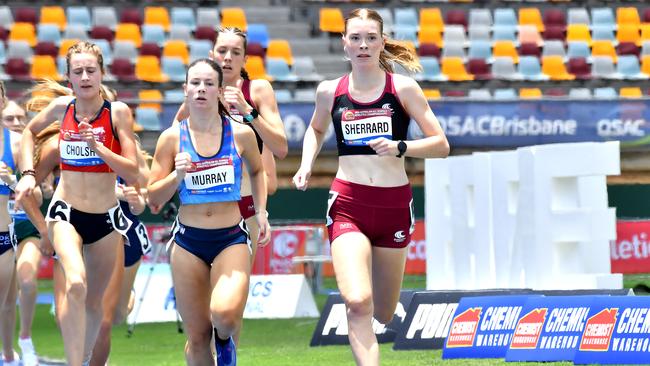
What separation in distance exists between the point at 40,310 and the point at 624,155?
9.86 metres

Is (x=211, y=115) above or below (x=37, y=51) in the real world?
above

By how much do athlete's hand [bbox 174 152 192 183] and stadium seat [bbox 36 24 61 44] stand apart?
59.6ft

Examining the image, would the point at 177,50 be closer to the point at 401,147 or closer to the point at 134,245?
the point at 134,245

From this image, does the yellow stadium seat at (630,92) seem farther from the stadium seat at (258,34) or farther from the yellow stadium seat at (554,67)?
the stadium seat at (258,34)

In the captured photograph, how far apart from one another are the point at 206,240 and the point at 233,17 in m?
18.9

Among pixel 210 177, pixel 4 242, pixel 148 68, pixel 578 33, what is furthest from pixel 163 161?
pixel 578 33

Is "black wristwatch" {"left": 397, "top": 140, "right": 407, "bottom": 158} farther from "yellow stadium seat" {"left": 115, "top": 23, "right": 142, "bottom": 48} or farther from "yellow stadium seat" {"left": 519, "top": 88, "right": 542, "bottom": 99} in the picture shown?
"yellow stadium seat" {"left": 115, "top": 23, "right": 142, "bottom": 48}

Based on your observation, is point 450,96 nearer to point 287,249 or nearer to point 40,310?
point 287,249

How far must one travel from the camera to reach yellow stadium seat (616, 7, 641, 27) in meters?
26.7

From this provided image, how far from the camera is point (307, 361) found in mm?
11336

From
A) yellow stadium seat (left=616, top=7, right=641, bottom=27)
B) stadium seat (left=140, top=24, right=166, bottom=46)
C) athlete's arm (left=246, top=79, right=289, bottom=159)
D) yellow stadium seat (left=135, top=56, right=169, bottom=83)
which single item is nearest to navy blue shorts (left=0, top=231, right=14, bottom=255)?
athlete's arm (left=246, top=79, right=289, bottom=159)

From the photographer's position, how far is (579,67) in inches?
984

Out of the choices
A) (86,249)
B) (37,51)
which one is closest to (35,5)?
(37,51)

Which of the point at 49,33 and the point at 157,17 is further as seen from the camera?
the point at 157,17
